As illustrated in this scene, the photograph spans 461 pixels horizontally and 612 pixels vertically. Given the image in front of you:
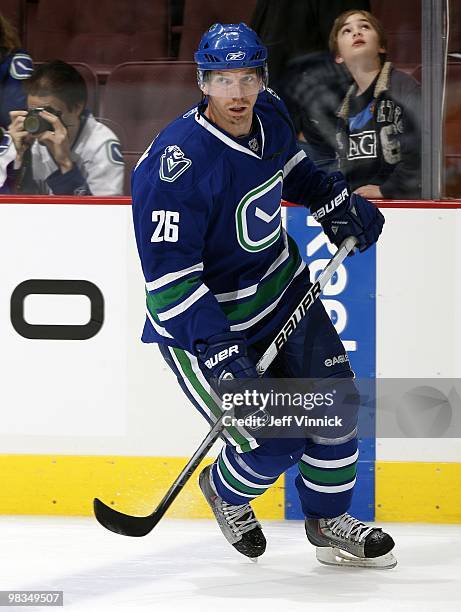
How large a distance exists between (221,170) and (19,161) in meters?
0.84

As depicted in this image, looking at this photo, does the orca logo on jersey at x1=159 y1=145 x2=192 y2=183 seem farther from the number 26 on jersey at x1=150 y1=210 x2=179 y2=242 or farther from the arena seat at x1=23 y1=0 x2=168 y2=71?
the arena seat at x1=23 y1=0 x2=168 y2=71

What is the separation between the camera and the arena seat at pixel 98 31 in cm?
309

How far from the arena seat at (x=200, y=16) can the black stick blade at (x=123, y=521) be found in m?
1.17

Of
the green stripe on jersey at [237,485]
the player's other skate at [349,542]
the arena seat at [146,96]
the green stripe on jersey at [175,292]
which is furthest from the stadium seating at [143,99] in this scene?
the player's other skate at [349,542]

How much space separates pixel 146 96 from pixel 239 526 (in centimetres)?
110

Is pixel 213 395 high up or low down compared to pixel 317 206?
down

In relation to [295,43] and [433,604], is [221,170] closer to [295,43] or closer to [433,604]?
[295,43]

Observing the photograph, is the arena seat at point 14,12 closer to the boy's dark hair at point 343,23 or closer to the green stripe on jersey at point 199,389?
the boy's dark hair at point 343,23

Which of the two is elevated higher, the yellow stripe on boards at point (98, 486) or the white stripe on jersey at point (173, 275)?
the white stripe on jersey at point (173, 275)

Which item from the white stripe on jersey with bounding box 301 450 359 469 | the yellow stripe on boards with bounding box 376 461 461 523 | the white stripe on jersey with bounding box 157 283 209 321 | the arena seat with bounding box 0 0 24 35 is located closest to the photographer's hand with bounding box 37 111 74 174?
the arena seat with bounding box 0 0 24 35

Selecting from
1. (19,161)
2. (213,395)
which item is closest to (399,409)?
(213,395)

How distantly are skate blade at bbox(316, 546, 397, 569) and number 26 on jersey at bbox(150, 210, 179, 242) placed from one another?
0.84 m

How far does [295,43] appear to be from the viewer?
3051 mm

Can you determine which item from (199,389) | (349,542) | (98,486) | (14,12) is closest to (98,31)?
(14,12)
